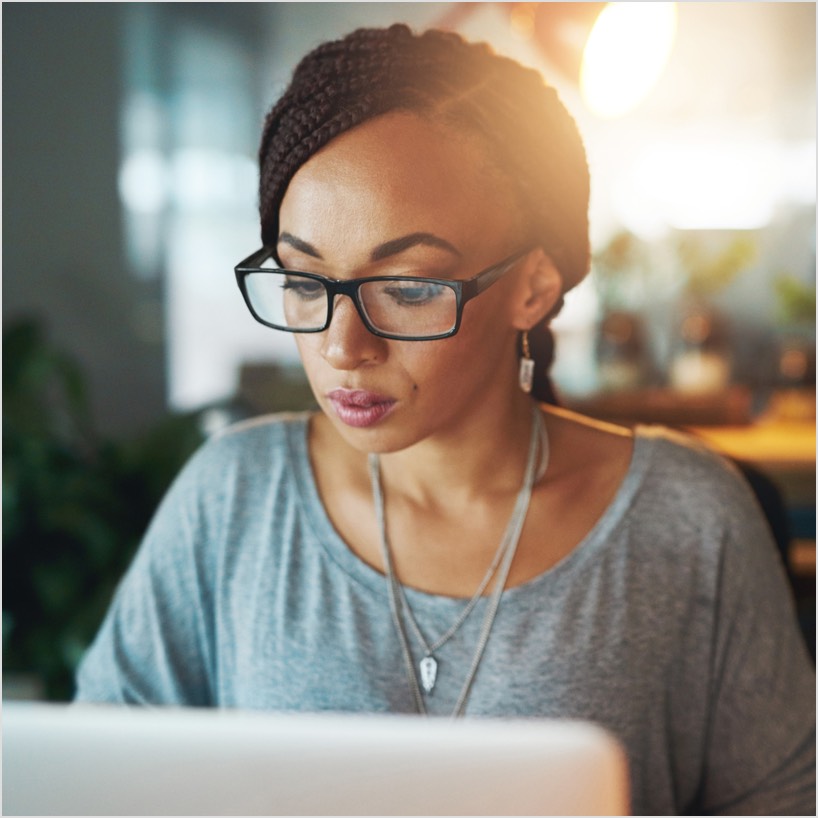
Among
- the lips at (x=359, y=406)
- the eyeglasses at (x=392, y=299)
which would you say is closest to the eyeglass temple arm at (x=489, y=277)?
the eyeglasses at (x=392, y=299)

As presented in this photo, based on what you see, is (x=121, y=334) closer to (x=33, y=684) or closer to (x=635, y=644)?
(x=33, y=684)

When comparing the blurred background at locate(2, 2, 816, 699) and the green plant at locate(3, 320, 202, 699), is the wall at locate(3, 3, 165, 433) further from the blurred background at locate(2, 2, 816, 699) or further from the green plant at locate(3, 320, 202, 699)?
the green plant at locate(3, 320, 202, 699)

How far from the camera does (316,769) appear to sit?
1.63 feet

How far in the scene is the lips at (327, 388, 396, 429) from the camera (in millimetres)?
934

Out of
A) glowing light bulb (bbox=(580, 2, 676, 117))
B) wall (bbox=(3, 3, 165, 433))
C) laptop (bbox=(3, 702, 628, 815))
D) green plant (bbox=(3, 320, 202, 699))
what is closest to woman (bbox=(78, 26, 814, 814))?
laptop (bbox=(3, 702, 628, 815))

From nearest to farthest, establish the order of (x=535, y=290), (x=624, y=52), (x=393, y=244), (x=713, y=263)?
(x=393, y=244) → (x=535, y=290) → (x=624, y=52) → (x=713, y=263)

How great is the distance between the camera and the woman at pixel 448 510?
92 centimetres

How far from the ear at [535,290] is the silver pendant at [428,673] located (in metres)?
0.37

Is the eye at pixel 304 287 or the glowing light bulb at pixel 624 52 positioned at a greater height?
the glowing light bulb at pixel 624 52

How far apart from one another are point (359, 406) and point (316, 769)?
0.48 m

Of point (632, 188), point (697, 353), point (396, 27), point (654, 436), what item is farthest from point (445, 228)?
A: point (632, 188)

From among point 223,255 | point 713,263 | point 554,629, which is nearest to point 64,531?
point 554,629

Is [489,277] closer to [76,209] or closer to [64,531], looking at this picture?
[64,531]

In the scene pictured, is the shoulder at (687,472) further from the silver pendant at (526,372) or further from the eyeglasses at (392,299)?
the eyeglasses at (392,299)
